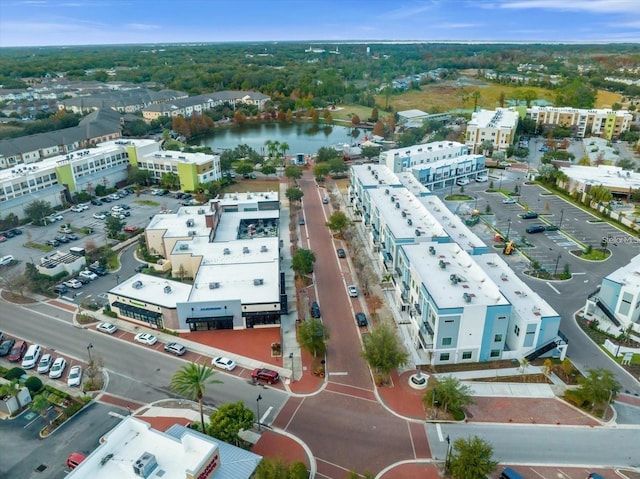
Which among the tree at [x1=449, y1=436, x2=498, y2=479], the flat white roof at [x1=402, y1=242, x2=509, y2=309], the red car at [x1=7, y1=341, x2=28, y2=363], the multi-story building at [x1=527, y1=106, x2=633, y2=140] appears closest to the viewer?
the tree at [x1=449, y1=436, x2=498, y2=479]

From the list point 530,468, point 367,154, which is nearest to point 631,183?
point 367,154

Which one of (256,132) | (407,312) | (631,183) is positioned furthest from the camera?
(256,132)

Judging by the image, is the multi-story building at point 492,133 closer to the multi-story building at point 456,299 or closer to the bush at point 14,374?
the multi-story building at point 456,299

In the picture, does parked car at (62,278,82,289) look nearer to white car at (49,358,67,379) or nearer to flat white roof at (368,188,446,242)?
white car at (49,358,67,379)

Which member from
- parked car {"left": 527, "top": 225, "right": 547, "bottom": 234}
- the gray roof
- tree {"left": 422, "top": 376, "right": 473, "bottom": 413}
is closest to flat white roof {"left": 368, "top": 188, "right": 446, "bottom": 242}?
parked car {"left": 527, "top": 225, "right": 547, "bottom": 234}

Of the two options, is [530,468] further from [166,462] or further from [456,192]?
Result: [456,192]

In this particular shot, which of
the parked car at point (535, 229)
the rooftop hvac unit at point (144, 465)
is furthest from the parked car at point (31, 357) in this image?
the parked car at point (535, 229)
